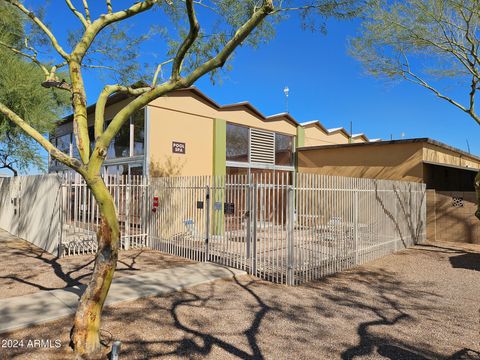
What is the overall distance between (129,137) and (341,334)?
32.3 ft

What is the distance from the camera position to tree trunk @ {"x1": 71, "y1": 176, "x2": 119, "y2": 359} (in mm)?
3596

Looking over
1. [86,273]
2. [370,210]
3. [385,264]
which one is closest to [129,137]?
[86,273]

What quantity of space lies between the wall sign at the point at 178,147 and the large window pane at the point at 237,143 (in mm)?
2235

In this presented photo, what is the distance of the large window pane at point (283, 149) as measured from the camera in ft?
51.1

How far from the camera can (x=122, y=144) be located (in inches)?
480

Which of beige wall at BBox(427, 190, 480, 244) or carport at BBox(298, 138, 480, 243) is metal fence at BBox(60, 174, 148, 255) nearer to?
carport at BBox(298, 138, 480, 243)

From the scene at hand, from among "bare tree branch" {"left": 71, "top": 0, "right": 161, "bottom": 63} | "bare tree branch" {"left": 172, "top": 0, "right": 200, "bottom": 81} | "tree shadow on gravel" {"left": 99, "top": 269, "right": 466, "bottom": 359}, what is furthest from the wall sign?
"bare tree branch" {"left": 172, "top": 0, "right": 200, "bottom": 81}

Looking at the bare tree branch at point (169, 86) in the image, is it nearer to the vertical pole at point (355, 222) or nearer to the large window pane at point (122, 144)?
the vertical pole at point (355, 222)

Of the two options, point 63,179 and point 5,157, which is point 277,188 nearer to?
point 63,179

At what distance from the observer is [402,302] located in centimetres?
573

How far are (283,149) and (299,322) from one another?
1180 centimetres

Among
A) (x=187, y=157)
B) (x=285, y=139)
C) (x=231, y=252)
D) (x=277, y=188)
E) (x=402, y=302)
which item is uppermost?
(x=285, y=139)

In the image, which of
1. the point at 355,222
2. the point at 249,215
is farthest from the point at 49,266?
the point at 355,222

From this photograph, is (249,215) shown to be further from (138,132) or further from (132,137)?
(132,137)
